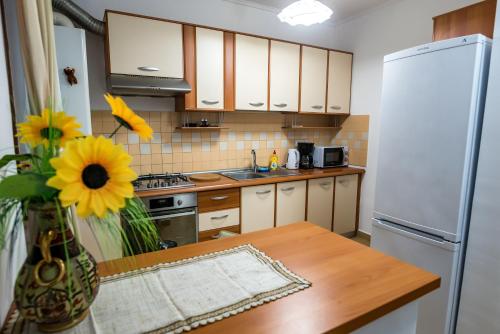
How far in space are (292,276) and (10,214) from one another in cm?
76

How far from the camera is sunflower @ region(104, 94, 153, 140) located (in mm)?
566

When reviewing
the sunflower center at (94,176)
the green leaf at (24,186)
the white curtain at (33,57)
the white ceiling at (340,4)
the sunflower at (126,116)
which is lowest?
the green leaf at (24,186)

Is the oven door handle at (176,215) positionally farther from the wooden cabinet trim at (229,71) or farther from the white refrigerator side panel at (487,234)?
the white refrigerator side panel at (487,234)

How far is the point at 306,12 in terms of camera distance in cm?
177

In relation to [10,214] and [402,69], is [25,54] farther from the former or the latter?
[402,69]

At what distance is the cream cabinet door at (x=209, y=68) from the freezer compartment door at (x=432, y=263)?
71.4 inches

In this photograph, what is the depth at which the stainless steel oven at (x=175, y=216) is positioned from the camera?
7.24 feet

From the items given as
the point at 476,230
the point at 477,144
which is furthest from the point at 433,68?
the point at 476,230

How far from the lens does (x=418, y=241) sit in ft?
6.16

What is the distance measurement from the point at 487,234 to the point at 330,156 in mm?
1912

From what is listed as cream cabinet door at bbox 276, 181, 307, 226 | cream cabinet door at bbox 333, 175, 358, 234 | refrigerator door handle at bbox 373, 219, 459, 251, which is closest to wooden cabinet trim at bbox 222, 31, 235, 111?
cream cabinet door at bbox 276, 181, 307, 226

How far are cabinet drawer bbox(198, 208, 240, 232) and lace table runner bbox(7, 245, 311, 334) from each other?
1.37 meters

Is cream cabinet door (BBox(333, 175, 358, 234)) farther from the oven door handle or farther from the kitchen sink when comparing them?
the oven door handle

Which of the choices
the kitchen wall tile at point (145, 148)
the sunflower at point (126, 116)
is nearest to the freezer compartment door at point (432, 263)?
the sunflower at point (126, 116)
